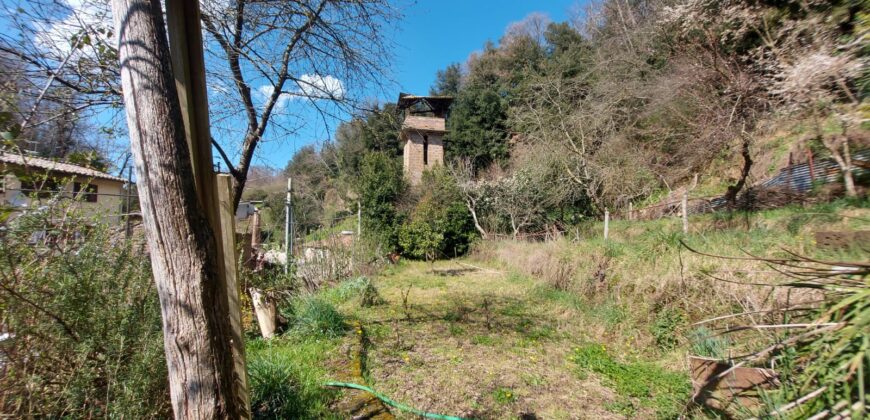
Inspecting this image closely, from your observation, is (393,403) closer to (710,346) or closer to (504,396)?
(504,396)

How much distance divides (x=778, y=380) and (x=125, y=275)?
3.00 metres

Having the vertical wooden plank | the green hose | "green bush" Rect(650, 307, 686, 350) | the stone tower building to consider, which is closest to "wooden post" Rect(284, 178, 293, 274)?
the green hose

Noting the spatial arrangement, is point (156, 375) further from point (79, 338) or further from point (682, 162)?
point (682, 162)

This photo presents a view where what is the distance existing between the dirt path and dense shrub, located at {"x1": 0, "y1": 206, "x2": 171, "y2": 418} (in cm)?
175

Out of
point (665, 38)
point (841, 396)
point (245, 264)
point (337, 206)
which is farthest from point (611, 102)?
point (841, 396)

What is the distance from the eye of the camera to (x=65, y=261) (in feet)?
5.71

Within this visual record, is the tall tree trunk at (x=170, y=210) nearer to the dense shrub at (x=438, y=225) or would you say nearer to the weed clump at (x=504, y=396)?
the weed clump at (x=504, y=396)

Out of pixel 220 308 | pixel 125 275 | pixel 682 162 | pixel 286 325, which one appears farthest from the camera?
pixel 682 162

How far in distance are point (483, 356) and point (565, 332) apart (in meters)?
1.49

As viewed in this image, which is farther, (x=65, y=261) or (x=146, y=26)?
(x=65, y=261)

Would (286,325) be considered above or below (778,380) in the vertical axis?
below

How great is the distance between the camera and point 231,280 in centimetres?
180

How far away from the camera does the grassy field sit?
2902 mm

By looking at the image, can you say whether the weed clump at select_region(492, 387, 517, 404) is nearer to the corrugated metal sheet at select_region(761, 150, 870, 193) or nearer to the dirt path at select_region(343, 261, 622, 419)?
the dirt path at select_region(343, 261, 622, 419)
